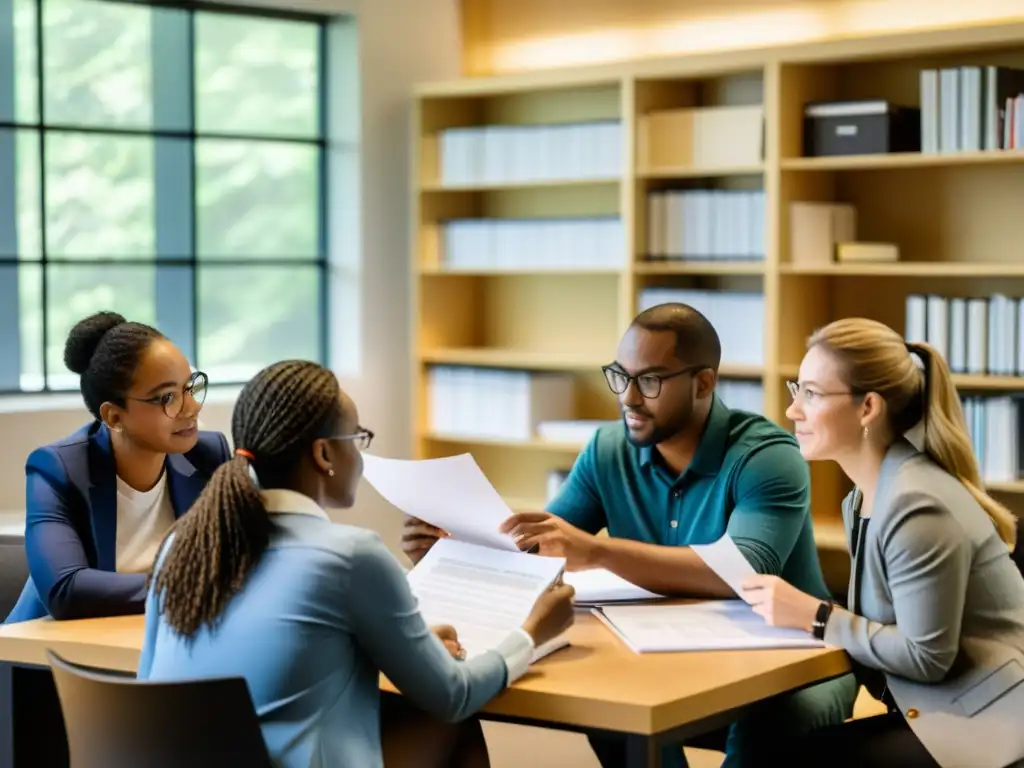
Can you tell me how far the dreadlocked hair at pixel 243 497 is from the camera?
216 centimetres

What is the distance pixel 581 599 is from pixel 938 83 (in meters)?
2.67

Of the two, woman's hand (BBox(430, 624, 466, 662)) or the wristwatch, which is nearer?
woman's hand (BBox(430, 624, 466, 662))

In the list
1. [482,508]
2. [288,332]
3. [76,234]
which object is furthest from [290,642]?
[288,332]

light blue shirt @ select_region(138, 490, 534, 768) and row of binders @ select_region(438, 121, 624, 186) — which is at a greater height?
row of binders @ select_region(438, 121, 624, 186)

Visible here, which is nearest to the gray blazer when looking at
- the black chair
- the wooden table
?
the wooden table

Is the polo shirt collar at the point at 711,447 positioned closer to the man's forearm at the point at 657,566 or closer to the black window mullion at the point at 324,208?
the man's forearm at the point at 657,566

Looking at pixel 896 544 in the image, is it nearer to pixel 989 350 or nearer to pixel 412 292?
pixel 989 350

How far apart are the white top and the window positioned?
2.47m

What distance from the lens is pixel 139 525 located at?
3.00 m

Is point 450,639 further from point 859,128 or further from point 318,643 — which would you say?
point 859,128

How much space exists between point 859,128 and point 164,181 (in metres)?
2.48

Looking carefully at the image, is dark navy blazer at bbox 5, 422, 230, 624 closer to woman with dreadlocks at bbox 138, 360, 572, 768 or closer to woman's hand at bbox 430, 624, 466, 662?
woman with dreadlocks at bbox 138, 360, 572, 768

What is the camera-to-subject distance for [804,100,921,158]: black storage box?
490 centimetres

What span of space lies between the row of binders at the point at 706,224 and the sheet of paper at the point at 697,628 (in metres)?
2.63
